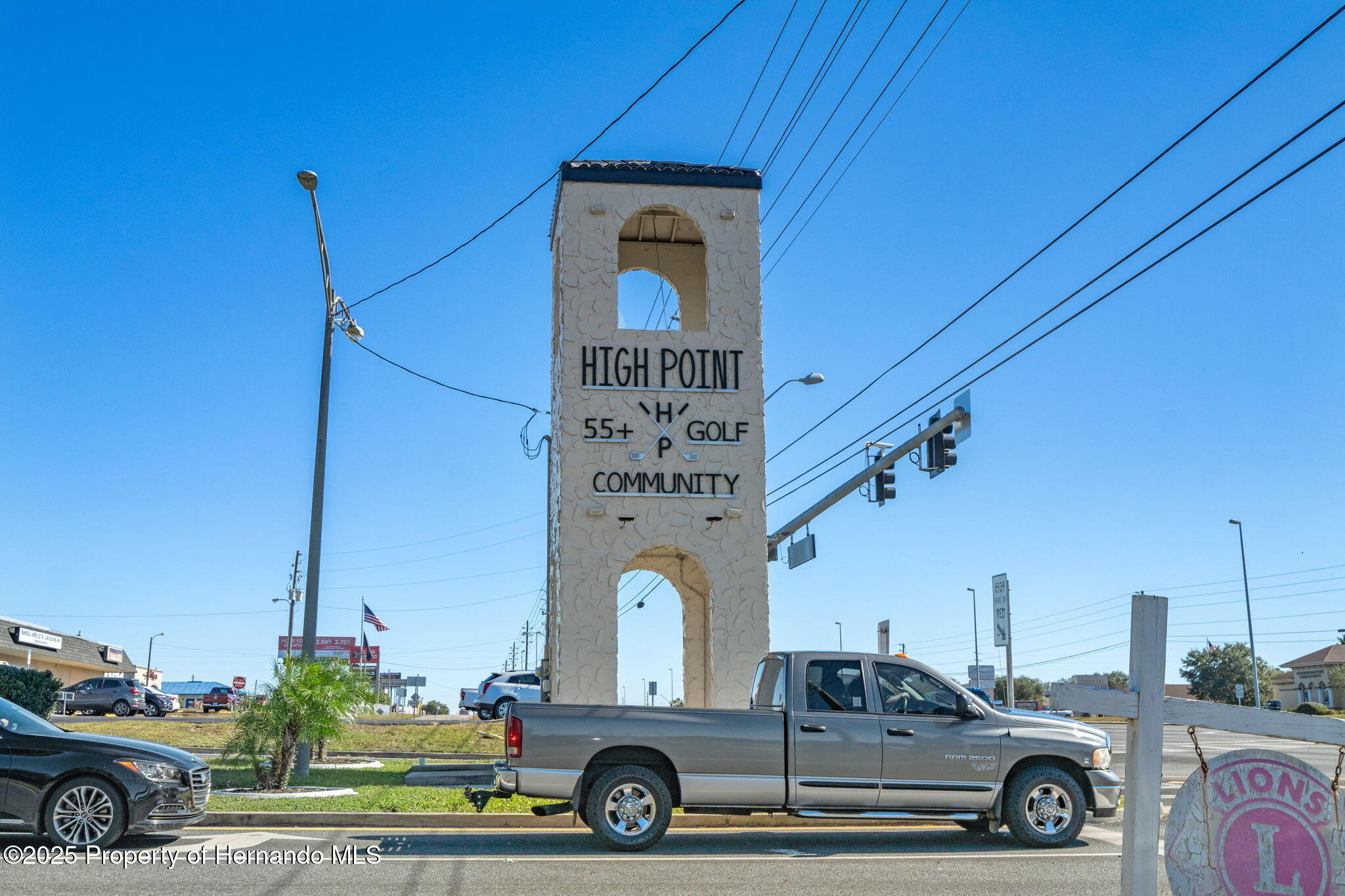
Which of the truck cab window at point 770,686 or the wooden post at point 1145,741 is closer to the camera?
the wooden post at point 1145,741

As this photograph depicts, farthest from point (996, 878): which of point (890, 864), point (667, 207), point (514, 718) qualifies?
point (667, 207)

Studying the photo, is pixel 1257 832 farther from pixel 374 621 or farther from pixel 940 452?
pixel 374 621

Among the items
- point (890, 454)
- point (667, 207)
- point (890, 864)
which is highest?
point (667, 207)

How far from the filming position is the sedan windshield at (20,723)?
10.5 metres

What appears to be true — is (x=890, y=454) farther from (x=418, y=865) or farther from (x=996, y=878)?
(x=418, y=865)

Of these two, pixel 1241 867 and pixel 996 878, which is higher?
pixel 1241 867

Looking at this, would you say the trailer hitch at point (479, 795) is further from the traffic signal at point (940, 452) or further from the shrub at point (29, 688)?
the shrub at point (29, 688)

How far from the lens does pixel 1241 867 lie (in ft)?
14.3

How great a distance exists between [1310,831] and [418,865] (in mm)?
7635

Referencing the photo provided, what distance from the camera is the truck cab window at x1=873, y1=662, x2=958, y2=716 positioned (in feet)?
39.2

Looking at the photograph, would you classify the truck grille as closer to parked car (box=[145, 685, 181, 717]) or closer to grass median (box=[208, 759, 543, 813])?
grass median (box=[208, 759, 543, 813])

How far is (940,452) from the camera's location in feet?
62.8

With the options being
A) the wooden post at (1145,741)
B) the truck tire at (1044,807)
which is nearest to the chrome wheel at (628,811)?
the truck tire at (1044,807)

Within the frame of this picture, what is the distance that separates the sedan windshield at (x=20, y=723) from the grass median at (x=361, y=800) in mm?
2545
